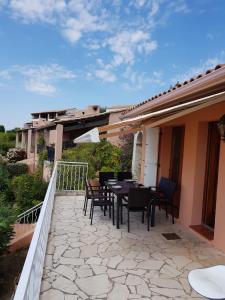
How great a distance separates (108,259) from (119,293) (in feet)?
4.50

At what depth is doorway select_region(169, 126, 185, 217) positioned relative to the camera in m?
10.2

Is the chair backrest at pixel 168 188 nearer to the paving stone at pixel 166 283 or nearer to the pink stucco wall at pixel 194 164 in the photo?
the pink stucco wall at pixel 194 164

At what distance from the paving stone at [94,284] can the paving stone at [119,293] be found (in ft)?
0.41

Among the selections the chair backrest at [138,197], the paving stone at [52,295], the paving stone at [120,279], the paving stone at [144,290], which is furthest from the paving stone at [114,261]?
the chair backrest at [138,197]

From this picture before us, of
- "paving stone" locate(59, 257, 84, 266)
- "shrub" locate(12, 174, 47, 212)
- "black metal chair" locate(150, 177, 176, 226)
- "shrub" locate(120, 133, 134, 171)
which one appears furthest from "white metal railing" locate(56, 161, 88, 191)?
"paving stone" locate(59, 257, 84, 266)

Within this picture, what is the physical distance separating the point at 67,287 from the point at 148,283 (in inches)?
63.5

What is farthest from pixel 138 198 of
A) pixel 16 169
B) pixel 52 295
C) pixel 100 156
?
pixel 16 169

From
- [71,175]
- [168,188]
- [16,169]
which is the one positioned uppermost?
[168,188]

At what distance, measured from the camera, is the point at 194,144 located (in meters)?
8.39

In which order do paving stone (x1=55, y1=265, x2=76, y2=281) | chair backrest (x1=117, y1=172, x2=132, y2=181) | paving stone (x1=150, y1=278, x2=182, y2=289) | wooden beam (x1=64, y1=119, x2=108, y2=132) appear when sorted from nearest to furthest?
1. paving stone (x1=150, y1=278, x2=182, y2=289)
2. paving stone (x1=55, y1=265, x2=76, y2=281)
3. chair backrest (x1=117, y1=172, x2=132, y2=181)
4. wooden beam (x1=64, y1=119, x2=108, y2=132)

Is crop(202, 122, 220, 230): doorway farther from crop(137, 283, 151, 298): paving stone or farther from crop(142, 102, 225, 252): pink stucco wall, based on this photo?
crop(137, 283, 151, 298): paving stone

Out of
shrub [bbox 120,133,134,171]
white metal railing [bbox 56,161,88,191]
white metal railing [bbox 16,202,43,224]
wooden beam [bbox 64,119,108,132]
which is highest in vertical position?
wooden beam [bbox 64,119,108,132]

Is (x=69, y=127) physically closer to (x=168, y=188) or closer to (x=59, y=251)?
(x=168, y=188)

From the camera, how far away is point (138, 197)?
810 centimetres
